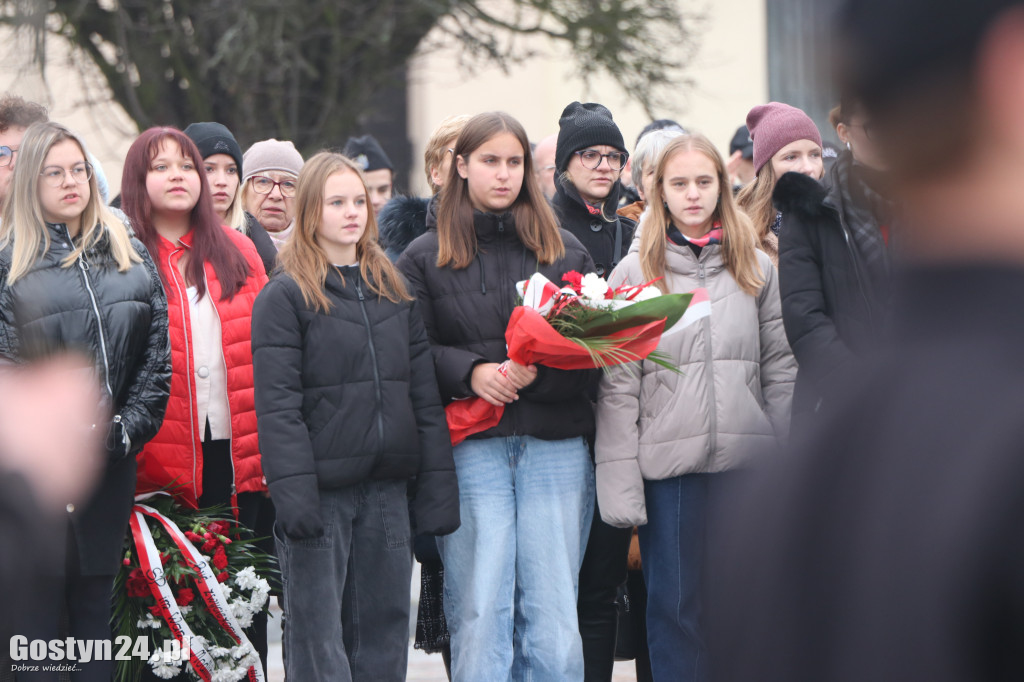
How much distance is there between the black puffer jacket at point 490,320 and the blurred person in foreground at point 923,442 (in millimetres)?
3169

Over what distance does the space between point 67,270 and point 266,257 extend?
1102 millimetres

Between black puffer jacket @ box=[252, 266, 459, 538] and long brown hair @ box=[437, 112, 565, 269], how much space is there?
0.31m

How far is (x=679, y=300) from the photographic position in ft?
12.9

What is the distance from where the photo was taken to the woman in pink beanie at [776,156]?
4.97 meters

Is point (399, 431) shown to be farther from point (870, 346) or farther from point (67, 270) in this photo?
point (870, 346)

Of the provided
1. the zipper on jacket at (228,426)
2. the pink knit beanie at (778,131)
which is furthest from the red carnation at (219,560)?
the pink knit beanie at (778,131)

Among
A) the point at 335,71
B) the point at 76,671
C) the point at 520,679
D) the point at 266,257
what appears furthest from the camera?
the point at 335,71

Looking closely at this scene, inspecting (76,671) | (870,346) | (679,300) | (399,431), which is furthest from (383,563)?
(870,346)

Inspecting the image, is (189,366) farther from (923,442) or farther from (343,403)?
(923,442)

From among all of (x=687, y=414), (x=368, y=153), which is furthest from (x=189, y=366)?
(x=368, y=153)

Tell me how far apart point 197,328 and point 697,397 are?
5.79 feet

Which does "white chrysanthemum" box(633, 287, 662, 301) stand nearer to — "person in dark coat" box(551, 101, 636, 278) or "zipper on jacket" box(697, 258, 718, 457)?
"zipper on jacket" box(697, 258, 718, 457)

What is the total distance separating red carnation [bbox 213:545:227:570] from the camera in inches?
163

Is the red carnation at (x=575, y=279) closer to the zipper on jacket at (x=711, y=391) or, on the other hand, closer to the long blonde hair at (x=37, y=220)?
the zipper on jacket at (x=711, y=391)
